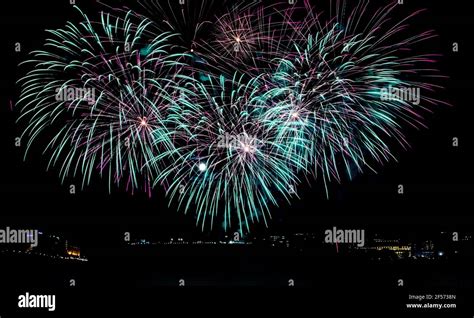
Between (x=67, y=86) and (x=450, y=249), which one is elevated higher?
(x=67, y=86)

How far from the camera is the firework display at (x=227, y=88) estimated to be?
13.0 meters

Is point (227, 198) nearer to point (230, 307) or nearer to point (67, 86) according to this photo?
point (230, 307)

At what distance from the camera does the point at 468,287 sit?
13.4 meters

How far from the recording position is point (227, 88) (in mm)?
13227

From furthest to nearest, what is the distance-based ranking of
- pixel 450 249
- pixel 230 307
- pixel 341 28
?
pixel 450 249, pixel 341 28, pixel 230 307

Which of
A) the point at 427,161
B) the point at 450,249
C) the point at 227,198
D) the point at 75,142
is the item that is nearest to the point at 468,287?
the point at 450,249

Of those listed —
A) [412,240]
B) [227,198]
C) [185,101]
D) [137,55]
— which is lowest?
[412,240]

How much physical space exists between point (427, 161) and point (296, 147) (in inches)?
254

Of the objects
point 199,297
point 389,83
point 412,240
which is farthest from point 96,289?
point 412,240

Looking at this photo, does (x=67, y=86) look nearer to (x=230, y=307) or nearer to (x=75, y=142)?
(x=75, y=142)

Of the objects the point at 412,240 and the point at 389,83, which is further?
the point at 412,240

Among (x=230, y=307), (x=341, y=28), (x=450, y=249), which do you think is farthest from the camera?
(x=450, y=249)

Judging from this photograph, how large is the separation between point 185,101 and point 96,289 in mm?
5144

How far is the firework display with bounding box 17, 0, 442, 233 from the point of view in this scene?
13.0m
